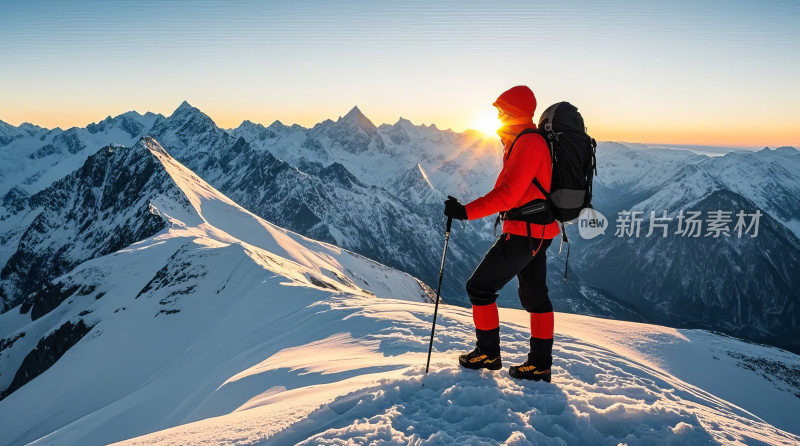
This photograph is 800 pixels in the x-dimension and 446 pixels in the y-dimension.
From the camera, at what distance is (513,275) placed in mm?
6598

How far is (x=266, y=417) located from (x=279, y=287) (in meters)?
20.1

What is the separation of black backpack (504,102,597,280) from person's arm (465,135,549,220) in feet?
0.56

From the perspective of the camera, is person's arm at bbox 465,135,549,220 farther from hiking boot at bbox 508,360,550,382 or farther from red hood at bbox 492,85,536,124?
hiking boot at bbox 508,360,550,382

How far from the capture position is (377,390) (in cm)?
612

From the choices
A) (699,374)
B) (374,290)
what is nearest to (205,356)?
(699,374)

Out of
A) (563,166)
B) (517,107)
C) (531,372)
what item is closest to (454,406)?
(531,372)

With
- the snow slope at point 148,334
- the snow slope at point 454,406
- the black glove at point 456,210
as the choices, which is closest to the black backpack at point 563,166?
the black glove at point 456,210

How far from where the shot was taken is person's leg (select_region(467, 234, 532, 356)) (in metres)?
6.55

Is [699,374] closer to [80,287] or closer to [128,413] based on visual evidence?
[128,413]

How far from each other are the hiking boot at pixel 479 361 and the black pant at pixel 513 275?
102 mm

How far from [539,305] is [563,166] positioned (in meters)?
2.23

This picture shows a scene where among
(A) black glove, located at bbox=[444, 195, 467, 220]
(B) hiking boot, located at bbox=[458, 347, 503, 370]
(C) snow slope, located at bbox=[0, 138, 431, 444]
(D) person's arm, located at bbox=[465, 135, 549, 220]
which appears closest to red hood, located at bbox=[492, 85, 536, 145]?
(D) person's arm, located at bbox=[465, 135, 549, 220]

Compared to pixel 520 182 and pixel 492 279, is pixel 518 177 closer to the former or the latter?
pixel 520 182

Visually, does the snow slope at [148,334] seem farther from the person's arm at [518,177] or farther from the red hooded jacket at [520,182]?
the person's arm at [518,177]
